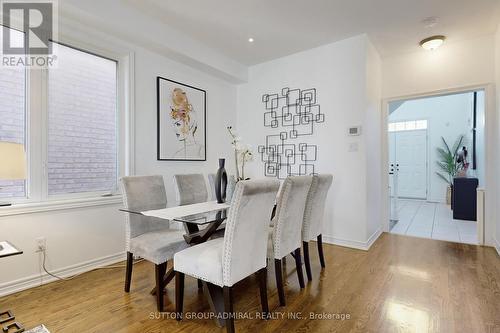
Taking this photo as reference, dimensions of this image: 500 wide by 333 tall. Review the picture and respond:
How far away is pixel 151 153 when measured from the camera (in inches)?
131

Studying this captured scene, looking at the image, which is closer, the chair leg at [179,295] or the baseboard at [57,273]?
the chair leg at [179,295]

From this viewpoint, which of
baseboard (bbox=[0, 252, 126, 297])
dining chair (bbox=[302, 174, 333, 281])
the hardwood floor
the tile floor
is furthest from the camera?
the tile floor

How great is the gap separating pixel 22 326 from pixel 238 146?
2.10m

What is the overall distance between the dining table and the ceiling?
2.14 m

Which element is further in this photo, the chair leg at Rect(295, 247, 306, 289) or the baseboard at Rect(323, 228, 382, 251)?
the baseboard at Rect(323, 228, 382, 251)

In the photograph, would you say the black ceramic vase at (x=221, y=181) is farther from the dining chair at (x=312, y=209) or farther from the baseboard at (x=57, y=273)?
the baseboard at (x=57, y=273)

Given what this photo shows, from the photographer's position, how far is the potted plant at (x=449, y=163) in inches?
253

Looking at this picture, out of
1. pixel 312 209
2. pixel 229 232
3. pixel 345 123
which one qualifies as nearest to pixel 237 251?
pixel 229 232

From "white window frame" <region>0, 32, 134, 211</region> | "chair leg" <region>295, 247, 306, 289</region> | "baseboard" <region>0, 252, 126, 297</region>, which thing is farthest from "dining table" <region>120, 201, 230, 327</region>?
"baseboard" <region>0, 252, 126, 297</region>

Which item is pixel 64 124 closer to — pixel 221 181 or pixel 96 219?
pixel 96 219

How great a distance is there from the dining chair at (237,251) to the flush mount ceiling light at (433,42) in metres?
3.23

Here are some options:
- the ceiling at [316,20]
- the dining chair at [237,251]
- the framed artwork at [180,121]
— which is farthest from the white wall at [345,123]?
the dining chair at [237,251]

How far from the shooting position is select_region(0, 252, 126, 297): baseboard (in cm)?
219

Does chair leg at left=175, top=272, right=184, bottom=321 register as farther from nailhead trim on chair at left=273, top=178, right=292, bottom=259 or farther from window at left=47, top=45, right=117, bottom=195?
window at left=47, top=45, right=117, bottom=195
